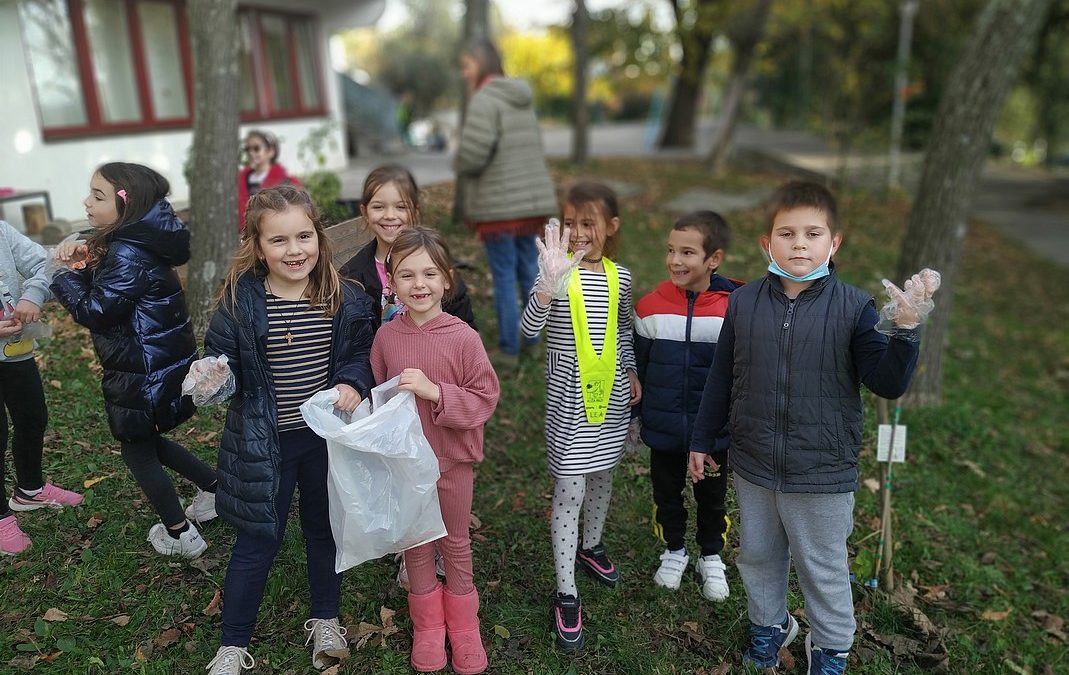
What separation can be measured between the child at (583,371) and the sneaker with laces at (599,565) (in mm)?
328

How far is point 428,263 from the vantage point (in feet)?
9.04

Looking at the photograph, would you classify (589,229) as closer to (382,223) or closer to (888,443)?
(382,223)

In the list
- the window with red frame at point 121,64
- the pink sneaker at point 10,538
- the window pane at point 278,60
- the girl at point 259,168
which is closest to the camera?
the pink sneaker at point 10,538

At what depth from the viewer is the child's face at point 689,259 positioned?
3.10 meters

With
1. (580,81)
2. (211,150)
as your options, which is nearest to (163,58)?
(580,81)

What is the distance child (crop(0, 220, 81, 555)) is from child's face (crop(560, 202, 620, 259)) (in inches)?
83.4

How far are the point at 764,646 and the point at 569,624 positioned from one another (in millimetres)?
768

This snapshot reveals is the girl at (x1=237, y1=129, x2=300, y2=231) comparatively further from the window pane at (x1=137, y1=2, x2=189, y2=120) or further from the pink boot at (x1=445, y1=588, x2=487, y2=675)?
the window pane at (x1=137, y1=2, x2=189, y2=120)

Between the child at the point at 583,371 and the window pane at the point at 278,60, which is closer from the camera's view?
the child at the point at 583,371

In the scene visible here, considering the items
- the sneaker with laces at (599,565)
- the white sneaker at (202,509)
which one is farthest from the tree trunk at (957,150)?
the white sneaker at (202,509)

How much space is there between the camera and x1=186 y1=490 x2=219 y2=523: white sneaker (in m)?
3.64

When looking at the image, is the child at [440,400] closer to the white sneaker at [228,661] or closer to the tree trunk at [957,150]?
the white sneaker at [228,661]

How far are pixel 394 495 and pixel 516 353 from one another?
2897mm

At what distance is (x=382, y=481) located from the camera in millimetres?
2727
